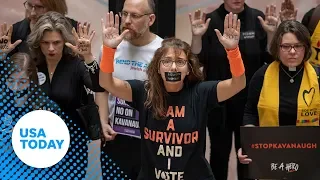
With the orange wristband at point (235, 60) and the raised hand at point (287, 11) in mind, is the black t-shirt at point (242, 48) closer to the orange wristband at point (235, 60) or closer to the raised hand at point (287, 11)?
the raised hand at point (287, 11)

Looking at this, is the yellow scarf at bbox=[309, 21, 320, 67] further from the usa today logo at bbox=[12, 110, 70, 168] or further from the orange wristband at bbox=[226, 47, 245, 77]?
the usa today logo at bbox=[12, 110, 70, 168]

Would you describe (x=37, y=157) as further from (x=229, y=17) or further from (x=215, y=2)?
(x=215, y=2)

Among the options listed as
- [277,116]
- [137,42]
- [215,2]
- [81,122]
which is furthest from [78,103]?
[215,2]

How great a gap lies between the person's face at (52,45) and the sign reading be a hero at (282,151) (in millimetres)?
882

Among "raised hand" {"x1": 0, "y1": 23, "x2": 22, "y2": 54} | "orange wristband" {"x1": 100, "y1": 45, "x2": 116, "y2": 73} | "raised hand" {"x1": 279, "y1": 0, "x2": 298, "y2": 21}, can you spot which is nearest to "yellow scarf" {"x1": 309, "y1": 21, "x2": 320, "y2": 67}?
"raised hand" {"x1": 279, "y1": 0, "x2": 298, "y2": 21}

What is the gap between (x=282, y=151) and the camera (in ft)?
8.32

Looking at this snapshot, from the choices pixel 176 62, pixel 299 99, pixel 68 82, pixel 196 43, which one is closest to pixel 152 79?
pixel 176 62

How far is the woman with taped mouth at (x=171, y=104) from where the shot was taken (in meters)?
2.26

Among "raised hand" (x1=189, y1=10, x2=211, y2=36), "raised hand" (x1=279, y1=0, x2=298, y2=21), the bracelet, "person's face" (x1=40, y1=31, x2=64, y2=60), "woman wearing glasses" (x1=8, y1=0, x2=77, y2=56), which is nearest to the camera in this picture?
the bracelet

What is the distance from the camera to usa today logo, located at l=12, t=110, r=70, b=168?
2.10 metres

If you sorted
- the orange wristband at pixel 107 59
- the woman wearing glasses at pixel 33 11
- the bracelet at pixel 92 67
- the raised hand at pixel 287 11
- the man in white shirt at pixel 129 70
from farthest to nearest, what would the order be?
the raised hand at pixel 287 11
the woman wearing glasses at pixel 33 11
the man in white shirt at pixel 129 70
the bracelet at pixel 92 67
the orange wristband at pixel 107 59

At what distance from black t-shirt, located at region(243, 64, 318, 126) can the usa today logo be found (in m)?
0.99

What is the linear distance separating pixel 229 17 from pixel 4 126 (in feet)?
3.19

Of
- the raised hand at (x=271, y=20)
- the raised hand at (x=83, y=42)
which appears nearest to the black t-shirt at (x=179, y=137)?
the raised hand at (x=83, y=42)
